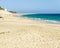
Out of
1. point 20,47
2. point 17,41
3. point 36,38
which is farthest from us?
point 36,38

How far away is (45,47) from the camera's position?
848 centimetres

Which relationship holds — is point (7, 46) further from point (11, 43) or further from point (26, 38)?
point (26, 38)

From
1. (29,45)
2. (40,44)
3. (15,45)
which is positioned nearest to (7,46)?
(15,45)

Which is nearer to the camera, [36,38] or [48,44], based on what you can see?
[48,44]

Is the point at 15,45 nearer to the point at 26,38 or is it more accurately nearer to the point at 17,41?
the point at 17,41

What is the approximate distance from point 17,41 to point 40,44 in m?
1.44

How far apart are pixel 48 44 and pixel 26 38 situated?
71.1 inches

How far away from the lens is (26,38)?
409 inches

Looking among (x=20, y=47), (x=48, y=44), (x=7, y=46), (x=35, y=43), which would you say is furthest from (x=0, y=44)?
(x=48, y=44)

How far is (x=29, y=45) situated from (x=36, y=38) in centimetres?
158

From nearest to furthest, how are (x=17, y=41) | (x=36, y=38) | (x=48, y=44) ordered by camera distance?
(x=48, y=44)
(x=17, y=41)
(x=36, y=38)

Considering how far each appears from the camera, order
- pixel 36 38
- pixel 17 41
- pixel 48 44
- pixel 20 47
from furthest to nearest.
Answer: pixel 36 38 < pixel 17 41 < pixel 48 44 < pixel 20 47

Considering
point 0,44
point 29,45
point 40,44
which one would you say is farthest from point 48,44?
point 0,44

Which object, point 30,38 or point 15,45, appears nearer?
point 15,45
